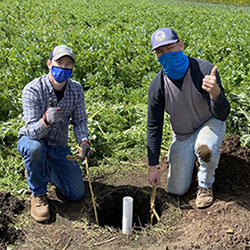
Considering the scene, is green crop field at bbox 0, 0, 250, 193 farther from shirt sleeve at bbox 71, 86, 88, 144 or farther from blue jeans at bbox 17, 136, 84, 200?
shirt sleeve at bbox 71, 86, 88, 144

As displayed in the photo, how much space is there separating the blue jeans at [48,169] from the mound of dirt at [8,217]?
25 centimetres

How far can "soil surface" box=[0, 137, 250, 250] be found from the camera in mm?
3177

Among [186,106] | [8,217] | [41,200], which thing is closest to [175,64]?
[186,106]

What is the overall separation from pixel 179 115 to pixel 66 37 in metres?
5.36

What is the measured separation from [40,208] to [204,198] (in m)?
1.65

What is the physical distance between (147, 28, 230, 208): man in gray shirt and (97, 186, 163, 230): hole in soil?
1.41 feet

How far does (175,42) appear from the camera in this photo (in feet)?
10.8

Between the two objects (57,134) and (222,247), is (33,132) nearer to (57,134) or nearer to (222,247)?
(57,134)

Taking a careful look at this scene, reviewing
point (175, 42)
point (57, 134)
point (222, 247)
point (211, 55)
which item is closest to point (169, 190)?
point (222, 247)

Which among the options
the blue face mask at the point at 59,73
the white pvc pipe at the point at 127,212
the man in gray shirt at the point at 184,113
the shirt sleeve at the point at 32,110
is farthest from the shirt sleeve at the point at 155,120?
the shirt sleeve at the point at 32,110

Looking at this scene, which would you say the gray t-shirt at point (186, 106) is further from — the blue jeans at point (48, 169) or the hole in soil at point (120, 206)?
the blue jeans at point (48, 169)

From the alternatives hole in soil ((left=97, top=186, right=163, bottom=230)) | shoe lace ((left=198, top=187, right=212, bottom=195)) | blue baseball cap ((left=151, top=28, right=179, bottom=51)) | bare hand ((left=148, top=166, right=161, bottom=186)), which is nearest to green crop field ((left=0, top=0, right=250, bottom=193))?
hole in soil ((left=97, top=186, right=163, bottom=230))

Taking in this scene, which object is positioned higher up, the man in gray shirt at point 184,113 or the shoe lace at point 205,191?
the man in gray shirt at point 184,113

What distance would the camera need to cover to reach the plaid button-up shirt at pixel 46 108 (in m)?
3.44
